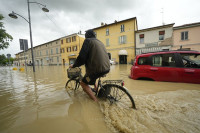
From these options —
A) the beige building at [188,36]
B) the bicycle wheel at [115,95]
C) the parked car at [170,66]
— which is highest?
the beige building at [188,36]

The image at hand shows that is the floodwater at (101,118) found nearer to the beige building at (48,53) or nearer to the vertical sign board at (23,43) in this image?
the vertical sign board at (23,43)

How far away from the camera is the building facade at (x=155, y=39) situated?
1590cm

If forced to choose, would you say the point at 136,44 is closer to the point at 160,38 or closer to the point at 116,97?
the point at 160,38

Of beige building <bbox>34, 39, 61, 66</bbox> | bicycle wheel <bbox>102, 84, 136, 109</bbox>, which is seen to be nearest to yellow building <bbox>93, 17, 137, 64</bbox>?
bicycle wheel <bbox>102, 84, 136, 109</bbox>

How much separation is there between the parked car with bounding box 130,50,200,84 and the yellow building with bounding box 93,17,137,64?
15.6 m

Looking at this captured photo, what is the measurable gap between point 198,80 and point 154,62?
1.55 m

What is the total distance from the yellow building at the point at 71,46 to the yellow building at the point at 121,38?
7.78 meters

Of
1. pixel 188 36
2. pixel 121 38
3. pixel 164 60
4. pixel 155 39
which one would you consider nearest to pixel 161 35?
pixel 155 39

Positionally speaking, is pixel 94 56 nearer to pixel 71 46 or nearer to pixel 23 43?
pixel 23 43

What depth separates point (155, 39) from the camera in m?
17.0

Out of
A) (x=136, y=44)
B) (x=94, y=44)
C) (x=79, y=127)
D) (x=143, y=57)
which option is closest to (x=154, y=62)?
(x=143, y=57)

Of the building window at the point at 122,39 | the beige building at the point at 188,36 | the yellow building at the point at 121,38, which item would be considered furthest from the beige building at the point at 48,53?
the beige building at the point at 188,36

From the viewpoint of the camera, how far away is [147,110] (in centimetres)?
179

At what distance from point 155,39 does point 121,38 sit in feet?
22.9
